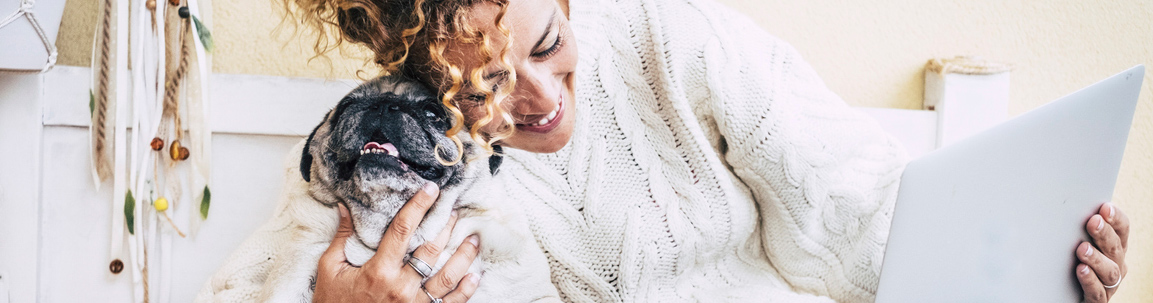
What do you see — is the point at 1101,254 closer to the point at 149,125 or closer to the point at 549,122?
the point at 549,122

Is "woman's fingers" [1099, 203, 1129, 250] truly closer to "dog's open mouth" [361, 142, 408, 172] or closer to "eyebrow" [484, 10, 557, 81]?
"eyebrow" [484, 10, 557, 81]

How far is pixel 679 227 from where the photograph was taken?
82 cm

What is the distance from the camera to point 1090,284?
0.63 m

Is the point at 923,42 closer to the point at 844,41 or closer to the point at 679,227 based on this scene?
the point at 844,41

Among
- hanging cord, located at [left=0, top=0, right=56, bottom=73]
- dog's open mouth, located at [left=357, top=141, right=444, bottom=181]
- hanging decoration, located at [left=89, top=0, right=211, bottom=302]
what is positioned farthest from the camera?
hanging decoration, located at [left=89, top=0, right=211, bottom=302]

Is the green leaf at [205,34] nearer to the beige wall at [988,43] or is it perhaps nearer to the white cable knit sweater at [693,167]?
the white cable knit sweater at [693,167]

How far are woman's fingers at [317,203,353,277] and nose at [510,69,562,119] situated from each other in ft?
0.70

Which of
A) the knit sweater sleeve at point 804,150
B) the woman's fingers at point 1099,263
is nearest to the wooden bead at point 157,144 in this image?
the knit sweater sleeve at point 804,150

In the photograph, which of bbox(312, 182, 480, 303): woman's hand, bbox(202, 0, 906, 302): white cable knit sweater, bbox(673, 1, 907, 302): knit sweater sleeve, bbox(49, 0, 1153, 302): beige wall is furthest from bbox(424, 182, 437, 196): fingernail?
bbox(49, 0, 1153, 302): beige wall

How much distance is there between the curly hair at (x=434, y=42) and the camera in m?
0.57

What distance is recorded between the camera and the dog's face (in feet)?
1.74

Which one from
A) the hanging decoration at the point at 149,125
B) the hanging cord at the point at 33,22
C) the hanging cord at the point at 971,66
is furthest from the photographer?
the hanging cord at the point at 971,66

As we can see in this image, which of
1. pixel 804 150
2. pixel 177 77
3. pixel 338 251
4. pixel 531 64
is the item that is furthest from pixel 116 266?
pixel 804 150

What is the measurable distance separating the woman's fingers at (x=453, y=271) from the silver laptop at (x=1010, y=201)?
17.3 inches
